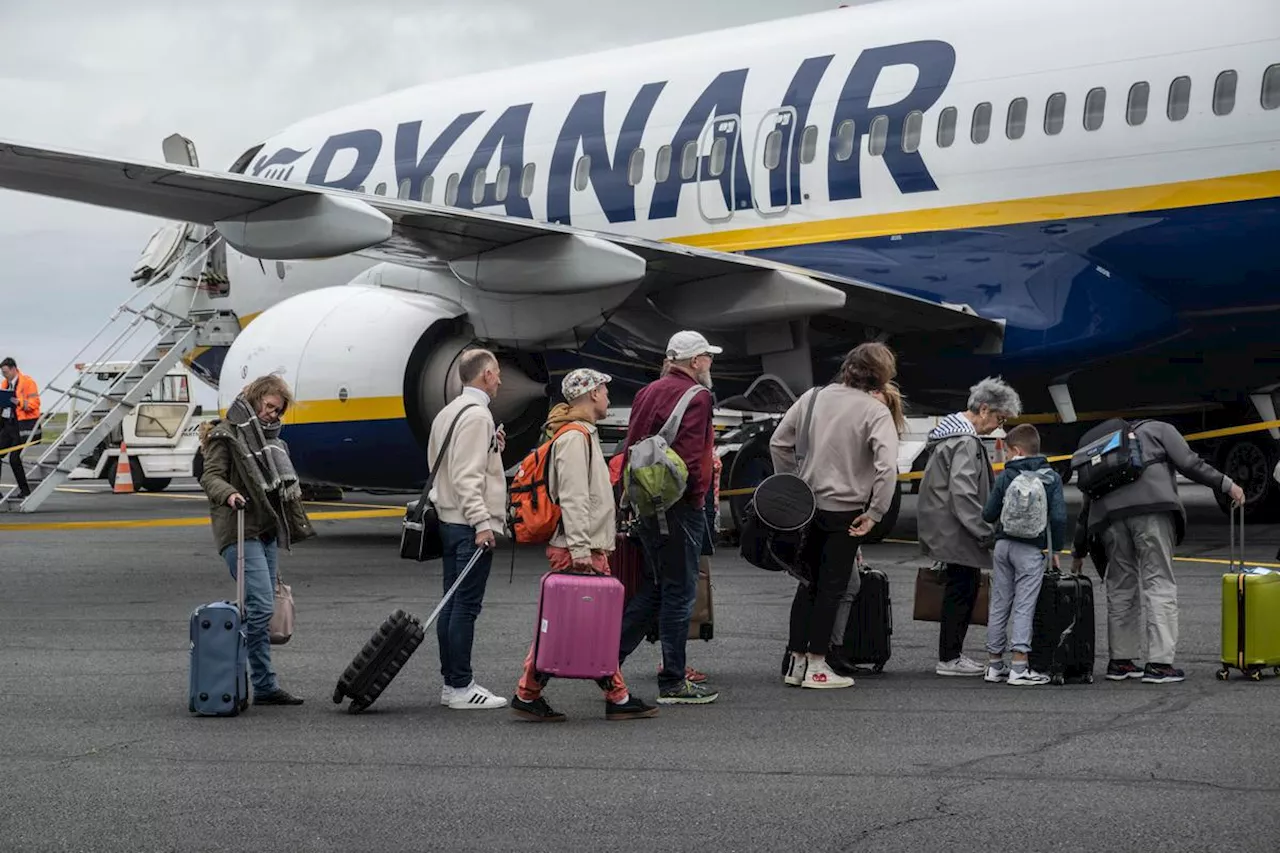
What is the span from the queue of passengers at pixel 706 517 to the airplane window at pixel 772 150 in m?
6.42

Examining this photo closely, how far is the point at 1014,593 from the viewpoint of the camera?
825cm

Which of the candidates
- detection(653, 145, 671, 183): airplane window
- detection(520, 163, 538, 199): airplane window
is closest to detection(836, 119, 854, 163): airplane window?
detection(653, 145, 671, 183): airplane window

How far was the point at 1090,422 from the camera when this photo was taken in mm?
16547

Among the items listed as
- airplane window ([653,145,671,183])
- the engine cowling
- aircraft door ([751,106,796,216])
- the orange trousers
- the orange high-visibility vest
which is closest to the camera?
the orange trousers

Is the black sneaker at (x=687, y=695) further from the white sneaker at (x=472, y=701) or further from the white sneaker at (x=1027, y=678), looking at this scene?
the white sneaker at (x=1027, y=678)

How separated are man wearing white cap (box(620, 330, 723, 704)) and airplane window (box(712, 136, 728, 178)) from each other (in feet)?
24.1

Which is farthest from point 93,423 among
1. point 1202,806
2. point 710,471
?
point 1202,806

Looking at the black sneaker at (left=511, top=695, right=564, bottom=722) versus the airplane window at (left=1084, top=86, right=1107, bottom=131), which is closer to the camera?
the black sneaker at (left=511, top=695, right=564, bottom=722)

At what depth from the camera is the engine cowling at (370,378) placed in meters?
14.9

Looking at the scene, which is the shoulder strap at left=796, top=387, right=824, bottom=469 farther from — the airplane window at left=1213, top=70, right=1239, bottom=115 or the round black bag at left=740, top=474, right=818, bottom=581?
the airplane window at left=1213, top=70, right=1239, bottom=115

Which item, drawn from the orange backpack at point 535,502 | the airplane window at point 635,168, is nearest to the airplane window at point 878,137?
the airplane window at point 635,168

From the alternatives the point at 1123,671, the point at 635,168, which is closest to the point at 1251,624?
the point at 1123,671

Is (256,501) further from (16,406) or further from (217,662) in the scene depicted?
(16,406)

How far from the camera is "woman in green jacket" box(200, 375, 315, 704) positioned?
25.9 feet
